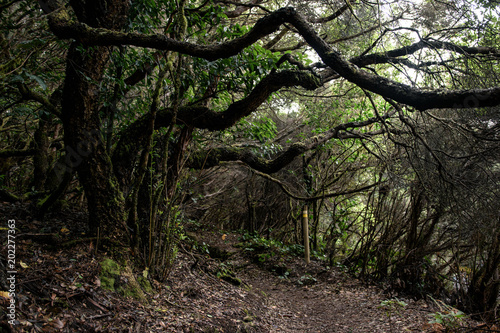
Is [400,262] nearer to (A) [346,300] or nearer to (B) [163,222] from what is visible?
(A) [346,300]

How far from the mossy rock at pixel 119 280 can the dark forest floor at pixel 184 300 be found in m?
0.08

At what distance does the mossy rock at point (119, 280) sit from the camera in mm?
2738

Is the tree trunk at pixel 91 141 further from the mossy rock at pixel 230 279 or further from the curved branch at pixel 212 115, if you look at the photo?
the mossy rock at pixel 230 279

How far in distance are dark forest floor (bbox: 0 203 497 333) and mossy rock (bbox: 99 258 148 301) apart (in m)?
0.08

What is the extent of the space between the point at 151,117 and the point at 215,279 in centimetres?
290

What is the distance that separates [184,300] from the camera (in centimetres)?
342

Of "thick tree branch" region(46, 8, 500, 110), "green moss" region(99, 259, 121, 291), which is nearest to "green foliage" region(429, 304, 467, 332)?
"thick tree branch" region(46, 8, 500, 110)

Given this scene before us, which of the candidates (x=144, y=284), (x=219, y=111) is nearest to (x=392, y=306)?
(x=144, y=284)

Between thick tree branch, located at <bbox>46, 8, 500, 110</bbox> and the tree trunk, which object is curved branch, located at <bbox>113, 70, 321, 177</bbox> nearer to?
the tree trunk

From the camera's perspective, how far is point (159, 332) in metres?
2.46

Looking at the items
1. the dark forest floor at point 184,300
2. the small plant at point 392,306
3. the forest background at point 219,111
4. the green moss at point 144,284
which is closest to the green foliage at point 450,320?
the dark forest floor at point 184,300

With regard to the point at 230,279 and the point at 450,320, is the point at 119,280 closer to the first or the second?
the point at 230,279

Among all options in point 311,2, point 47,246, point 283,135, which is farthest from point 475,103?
point 283,135

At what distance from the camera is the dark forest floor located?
2145mm
